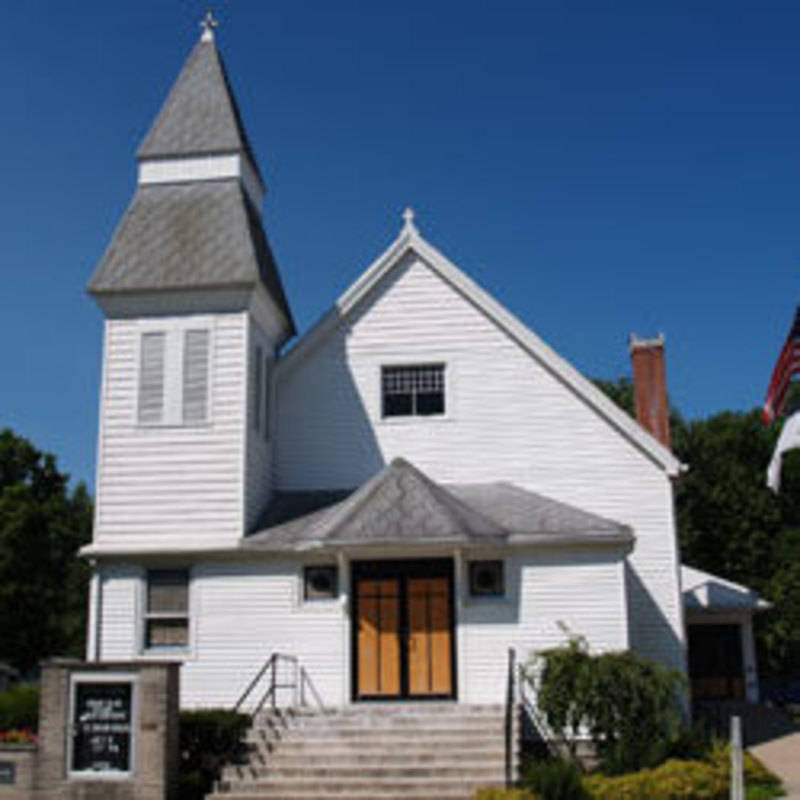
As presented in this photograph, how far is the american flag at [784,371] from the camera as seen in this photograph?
559 inches

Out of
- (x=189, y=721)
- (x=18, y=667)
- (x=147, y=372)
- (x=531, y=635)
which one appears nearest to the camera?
(x=189, y=721)

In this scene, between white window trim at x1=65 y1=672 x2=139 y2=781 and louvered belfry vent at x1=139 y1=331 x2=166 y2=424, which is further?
louvered belfry vent at x1=139 y1=331 x2=166 y2=424

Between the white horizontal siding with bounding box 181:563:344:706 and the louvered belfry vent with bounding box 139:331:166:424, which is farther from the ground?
the louvered belfry vent with bounding box 139:331:166:424

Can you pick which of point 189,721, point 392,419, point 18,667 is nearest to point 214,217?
point 392,419

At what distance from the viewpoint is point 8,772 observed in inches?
537

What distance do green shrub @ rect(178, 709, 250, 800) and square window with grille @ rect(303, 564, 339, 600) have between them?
318 centimetres

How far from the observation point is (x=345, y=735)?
49.0 feet

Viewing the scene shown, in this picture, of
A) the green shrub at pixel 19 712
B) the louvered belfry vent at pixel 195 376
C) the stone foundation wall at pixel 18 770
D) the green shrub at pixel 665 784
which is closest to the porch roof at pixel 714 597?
the green shrub at pixel 665 784

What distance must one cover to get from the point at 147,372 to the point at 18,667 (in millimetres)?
29580

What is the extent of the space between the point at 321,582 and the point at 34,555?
28817mm

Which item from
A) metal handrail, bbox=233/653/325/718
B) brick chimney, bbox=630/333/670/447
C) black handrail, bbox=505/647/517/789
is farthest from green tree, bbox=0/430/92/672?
black handrail, bbox=505/647/517/789

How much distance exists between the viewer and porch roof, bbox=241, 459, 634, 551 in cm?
1681

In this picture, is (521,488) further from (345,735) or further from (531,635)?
(345,735)

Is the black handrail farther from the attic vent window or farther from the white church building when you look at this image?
the attic vent window
